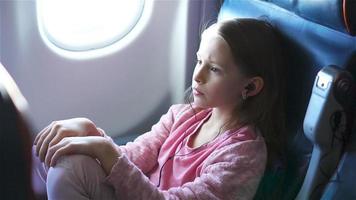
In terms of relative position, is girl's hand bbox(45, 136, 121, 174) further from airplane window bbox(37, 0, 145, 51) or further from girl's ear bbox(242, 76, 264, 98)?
airplane window bbox(37, 0, 145, 51)

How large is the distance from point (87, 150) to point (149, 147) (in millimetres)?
370

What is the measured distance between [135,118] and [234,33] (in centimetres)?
78

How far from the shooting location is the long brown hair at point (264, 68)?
4.01 feet

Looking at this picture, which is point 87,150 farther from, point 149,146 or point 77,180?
point 149,146

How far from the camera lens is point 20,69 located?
5.05ft

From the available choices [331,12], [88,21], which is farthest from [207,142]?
[88,21]

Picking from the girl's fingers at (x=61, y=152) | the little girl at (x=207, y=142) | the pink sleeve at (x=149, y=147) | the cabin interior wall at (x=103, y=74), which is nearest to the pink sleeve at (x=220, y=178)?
the little girl at (x=207, y=142)

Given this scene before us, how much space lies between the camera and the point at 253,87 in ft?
4.13

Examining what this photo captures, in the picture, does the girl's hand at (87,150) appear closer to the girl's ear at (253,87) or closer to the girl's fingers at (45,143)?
the girl's fingers at (45,143)

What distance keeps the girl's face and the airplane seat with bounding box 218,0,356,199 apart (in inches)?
5.5

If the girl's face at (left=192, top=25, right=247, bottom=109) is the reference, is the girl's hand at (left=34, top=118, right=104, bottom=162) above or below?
below

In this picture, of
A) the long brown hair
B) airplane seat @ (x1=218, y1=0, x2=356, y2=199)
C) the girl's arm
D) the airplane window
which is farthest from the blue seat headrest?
the airplane window

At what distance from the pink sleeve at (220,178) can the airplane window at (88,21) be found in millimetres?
706

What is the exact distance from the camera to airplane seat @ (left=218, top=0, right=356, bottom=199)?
40.5 inches
